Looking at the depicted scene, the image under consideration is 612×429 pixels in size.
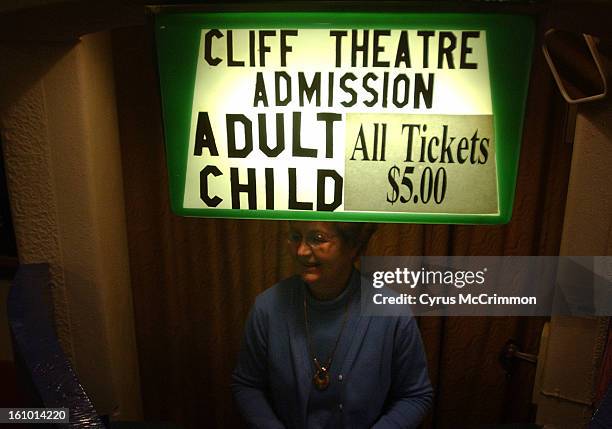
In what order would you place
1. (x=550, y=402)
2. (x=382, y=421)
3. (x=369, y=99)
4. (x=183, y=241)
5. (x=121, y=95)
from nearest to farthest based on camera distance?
1. (x=369, y=99)
2. (x=382, y=421)
3. (x=550, y=402)
4. (x=121, y=95)
5. (x=183, y=241)

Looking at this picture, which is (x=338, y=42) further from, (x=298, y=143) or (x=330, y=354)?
(x=330, y=354)

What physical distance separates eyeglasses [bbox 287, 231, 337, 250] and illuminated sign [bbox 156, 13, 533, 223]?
0.30 m

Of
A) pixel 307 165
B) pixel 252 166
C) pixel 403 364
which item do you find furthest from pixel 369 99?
pixel 403 364

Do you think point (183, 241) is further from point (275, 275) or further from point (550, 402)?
point (550, 402)

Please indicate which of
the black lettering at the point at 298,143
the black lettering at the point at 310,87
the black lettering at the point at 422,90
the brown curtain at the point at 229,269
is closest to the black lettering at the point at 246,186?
the black lettering at the point at 298,143

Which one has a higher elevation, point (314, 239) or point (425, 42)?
point (425, 42)

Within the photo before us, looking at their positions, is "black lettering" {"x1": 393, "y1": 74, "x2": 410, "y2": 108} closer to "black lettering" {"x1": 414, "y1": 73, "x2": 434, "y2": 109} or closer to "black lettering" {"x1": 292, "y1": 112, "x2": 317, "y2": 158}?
"black lettering" {"x1": 414, "y1": 73, "x2": 434, "y2": 109}

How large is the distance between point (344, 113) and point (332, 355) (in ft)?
3.01

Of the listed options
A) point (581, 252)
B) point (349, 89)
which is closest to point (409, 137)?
point (349, 89)

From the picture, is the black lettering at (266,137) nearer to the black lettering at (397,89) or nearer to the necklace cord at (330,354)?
the black lettering at (397,89)

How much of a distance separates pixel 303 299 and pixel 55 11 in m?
1.22

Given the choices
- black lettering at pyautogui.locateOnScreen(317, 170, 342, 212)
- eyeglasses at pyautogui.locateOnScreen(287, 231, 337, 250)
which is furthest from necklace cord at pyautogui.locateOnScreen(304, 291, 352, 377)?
black lettering at pyautogui.locateOnScreen(317, 170, 342, 212)

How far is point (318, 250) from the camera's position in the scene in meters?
1.77

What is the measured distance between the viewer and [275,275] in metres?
2.52
